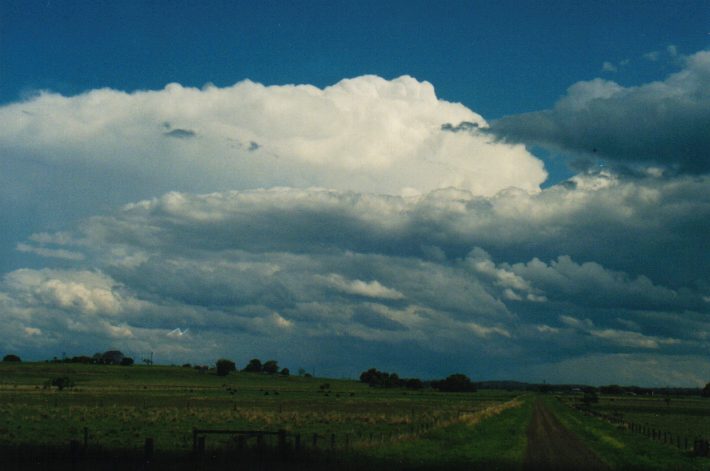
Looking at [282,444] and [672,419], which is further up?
[282,444]

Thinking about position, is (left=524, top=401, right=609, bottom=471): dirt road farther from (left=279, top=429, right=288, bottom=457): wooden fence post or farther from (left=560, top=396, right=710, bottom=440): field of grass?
(left=560, top=396, right=710, bottom=440): field of grass

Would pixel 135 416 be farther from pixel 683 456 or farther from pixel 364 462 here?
pixel 683 456

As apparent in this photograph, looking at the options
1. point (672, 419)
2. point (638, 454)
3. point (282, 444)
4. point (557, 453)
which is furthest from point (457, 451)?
point (672, 419)

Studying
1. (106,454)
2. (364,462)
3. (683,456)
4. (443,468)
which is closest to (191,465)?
(106,454)

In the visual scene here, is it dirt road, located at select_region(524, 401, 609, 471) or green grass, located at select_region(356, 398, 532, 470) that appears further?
dirt road, located at select_region(524, 401, 609, 471)

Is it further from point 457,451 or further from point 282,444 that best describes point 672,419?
point 282,444

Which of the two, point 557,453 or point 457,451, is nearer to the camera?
point 457,451

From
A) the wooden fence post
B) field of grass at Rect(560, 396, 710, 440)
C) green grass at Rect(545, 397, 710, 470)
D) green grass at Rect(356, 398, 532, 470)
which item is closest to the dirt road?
green grass at Rect(356, 398, 532, 470)

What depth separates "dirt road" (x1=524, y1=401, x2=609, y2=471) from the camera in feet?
112

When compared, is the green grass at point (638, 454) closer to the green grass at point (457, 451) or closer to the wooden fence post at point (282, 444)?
the green grass at point (457, 451)

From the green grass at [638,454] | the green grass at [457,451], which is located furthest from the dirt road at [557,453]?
the green grass at [638,454]

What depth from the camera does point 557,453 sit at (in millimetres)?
41000

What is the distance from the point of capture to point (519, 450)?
4169 centimetres

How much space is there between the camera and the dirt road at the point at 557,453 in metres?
34.2
